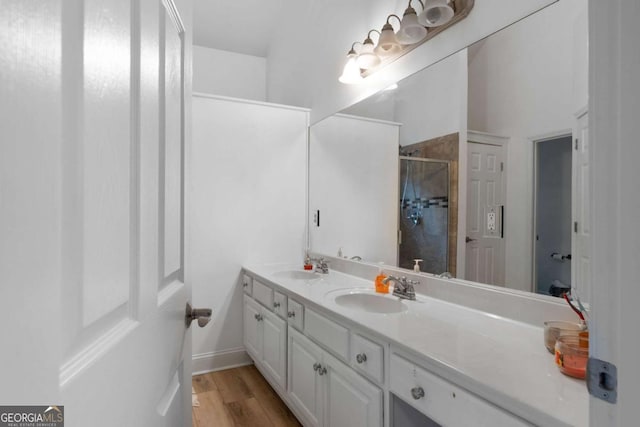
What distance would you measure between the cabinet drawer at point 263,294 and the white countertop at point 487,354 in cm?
63

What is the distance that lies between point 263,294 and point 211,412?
0.78 meters

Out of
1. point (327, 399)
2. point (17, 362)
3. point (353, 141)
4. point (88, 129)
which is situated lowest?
point (327, 399)

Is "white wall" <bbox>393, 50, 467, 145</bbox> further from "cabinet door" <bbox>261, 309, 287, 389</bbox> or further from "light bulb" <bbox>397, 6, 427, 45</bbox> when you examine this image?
"cabinet door" <bbox>261, 309, 287, 389</bbox>

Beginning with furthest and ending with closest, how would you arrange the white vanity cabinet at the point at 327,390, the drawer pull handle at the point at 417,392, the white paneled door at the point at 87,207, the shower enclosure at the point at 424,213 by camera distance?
the shower enclosure at the point at 424,213, the white vanity cabinet at the point at 327,390, the drawer pull handle at the point at 417,392, the white paneled door at the point at 87,207

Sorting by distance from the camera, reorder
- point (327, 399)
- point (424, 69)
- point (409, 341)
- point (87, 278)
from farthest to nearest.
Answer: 1. point (424, 69)
2. point (327, 399)
3. point (409, 341)
4. point (87, 278)

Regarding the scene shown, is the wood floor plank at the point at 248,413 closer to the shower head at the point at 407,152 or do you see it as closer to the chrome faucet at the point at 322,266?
the chrome faucet at the point at 322,266

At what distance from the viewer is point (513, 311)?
1336 mm

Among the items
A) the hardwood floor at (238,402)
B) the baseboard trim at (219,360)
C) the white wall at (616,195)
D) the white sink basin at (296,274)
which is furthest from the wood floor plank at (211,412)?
the white wall at (616,195)

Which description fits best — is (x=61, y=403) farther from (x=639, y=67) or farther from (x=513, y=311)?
(x=513, y=311)

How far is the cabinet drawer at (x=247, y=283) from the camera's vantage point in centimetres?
261

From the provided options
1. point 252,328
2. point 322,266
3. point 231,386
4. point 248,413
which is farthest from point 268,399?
point 322,266

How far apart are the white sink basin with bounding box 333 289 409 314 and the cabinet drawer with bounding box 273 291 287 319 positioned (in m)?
0.39

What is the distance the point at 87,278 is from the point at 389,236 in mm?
1845

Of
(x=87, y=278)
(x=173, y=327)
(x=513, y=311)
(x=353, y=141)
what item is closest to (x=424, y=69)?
(x=353, y=141)
